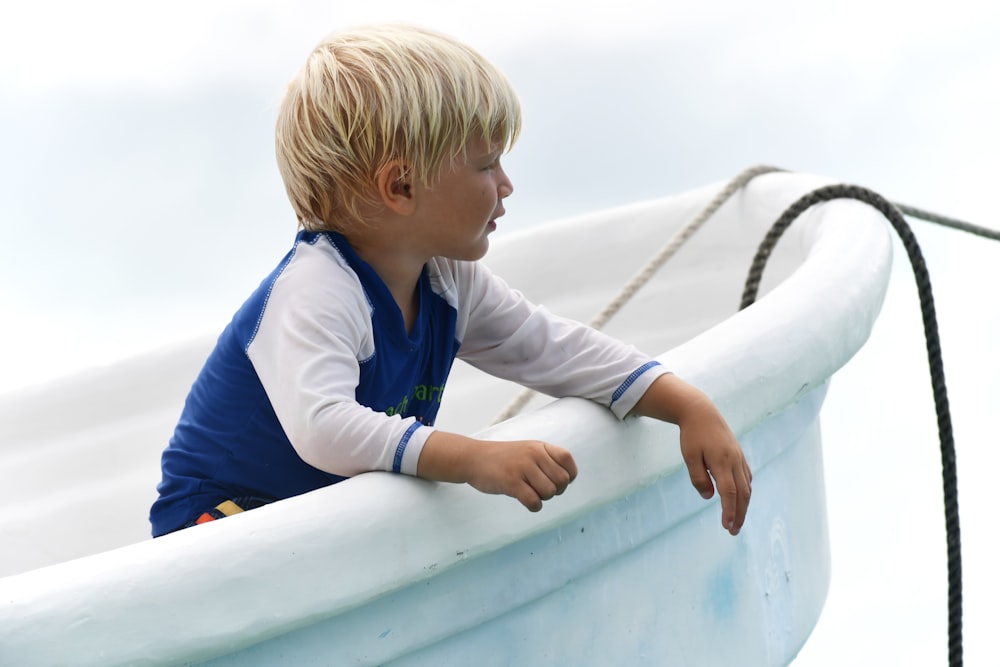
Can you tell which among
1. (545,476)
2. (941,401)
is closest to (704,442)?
(545,476)

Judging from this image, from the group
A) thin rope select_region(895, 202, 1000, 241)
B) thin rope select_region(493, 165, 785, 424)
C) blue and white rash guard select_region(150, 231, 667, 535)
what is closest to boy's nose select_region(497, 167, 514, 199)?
blue and white rash guard select_region(150, 231, 667, 535)

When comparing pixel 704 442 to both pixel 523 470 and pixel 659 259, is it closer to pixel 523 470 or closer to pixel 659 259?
pixel 523 470

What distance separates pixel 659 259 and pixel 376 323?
2.40 feet

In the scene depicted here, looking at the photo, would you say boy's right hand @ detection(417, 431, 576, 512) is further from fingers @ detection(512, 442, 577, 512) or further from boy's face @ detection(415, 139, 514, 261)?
boy's face @ detection(415, 139, 514, 261)

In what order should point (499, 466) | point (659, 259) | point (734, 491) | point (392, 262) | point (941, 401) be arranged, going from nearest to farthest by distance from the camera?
point (499, 466) < point (734, 491) < point (392, 262) < point (941, 401) < point (659, 259)

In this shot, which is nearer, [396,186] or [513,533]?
[513,533]

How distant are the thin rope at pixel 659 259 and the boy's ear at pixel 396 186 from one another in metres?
0.62

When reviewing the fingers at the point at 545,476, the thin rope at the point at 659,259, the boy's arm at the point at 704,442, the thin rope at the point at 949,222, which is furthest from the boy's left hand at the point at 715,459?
the thin rope at the point at 949,222

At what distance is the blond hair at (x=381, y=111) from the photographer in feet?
3.26

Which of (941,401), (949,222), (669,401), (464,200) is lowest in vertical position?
(941,401)

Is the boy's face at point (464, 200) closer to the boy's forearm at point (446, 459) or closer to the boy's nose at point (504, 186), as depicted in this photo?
the boy's nose at point (504, 186)

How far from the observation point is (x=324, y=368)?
943mm

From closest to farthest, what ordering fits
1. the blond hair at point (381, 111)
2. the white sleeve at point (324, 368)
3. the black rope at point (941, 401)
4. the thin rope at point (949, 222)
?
the white sleeve at point (324, 368) → the blond hair at point (381, 111) → the black rope at point (941, 401) → the thin rope at point (949, 222)

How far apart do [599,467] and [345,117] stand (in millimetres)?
324
